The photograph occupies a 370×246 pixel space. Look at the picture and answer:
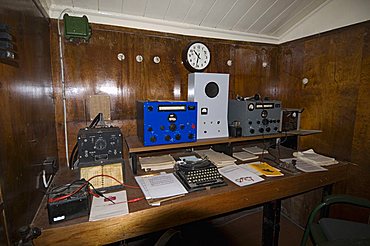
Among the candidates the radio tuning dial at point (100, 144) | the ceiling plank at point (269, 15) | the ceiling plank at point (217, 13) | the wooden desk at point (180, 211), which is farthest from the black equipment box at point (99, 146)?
the ceiling plank at point (269, 15)

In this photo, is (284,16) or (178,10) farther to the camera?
(284,16)

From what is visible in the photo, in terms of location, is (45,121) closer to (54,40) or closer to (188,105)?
(54,40)

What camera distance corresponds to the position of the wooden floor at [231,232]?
190 cm

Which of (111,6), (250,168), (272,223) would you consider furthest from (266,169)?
(111,6)

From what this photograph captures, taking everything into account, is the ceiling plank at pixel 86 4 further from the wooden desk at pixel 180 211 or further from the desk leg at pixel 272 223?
the desk leg at pixel 272 223

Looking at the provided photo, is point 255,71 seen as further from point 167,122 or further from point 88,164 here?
point 88,164

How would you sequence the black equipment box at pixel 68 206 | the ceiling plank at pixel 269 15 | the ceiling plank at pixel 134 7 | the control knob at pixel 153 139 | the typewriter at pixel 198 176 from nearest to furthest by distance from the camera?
the black equipment box at pixel 68 206
the typewriter at pixel 198 176
the control knob at pixel 153 139
the ceiling plank at pixel 134 7
the ceiling plank at pixel 269 15

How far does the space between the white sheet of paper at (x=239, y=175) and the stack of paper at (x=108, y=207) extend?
0.74m

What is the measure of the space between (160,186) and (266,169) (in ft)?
2.82

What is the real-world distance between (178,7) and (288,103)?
1.54m

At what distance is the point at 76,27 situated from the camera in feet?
4.51

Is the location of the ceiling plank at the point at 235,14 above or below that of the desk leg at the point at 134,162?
above

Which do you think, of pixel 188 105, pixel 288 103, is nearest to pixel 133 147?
pixel 188 105

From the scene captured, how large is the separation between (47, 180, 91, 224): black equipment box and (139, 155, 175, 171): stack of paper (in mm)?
560
